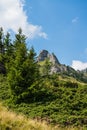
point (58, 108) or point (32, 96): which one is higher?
point (32, 96)

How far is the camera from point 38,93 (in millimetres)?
35719

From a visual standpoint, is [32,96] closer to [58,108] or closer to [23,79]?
[23,79]

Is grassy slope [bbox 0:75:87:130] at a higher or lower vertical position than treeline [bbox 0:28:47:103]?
lower

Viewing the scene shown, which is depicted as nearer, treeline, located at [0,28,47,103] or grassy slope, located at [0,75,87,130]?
Result: grassy slope, located at [0,75,87,130]

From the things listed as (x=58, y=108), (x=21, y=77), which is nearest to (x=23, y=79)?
(x=21, y=77)

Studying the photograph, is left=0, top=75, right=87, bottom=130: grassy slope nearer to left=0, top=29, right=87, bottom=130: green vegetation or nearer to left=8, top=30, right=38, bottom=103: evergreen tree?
left=0, top=29, right=87, bottom=130: green vegetation

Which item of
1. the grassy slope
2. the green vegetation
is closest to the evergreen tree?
the green vegetation

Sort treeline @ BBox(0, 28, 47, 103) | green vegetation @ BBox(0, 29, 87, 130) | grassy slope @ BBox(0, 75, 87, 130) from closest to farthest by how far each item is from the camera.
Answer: grassy slope @ BBox(0, 75, 87, 130)
green vegetation @ BBox(0, 29, 87, 130)
treeline @ BBox(0, 28, 47, 103)

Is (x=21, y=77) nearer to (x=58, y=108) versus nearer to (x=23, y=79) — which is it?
(x=23, y=79)

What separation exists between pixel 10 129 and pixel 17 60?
93.9ft

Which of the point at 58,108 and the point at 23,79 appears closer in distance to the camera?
the point at 58,108

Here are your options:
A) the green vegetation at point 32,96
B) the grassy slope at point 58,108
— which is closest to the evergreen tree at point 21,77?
the green vegetation at point 32,96

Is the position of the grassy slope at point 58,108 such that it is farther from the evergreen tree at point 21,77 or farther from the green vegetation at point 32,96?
the evergreen tree at point 21,77

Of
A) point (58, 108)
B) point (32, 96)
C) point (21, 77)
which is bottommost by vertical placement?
point (58, 108)
